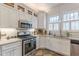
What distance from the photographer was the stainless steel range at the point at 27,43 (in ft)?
5.59

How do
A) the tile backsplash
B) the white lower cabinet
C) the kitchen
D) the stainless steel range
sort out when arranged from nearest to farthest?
the white lower cabinet
the kitchen
the stainless steel range
the tile backsplash

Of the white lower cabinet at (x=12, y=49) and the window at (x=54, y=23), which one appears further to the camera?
the window at (x=54, y=23)

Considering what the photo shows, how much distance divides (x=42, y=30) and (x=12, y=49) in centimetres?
63

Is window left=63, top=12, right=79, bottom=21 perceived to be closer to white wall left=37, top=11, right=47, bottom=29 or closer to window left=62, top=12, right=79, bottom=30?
window left=62, top=12, right=79, bottom=30

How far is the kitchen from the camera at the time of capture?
1.58 m

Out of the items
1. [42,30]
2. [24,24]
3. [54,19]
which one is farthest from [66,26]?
[24,24]

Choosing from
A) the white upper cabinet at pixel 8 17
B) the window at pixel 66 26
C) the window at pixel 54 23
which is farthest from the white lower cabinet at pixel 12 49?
the window at pixel 66 26

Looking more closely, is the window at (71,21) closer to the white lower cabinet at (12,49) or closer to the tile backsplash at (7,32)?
the white lower cabinet at (12,49)

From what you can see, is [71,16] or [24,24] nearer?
[71,16]

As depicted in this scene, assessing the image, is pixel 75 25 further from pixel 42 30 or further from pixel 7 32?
pixel 7 32

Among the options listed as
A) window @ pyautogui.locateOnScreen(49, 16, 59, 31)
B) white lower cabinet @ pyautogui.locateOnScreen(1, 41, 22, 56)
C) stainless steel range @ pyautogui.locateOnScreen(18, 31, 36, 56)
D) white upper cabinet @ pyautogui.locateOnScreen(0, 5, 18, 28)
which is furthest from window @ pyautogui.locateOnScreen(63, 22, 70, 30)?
white upper cabinet @ pyautogui.locateOnScreen(0, 5, 18, 28)

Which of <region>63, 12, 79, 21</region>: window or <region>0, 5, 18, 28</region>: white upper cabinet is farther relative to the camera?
<region>0, 5, 18, 28</region>: white upper cabinet

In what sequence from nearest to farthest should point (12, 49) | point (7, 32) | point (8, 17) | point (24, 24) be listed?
point (12, 49), point (24, 24), point (8, 17), point (7, 32)

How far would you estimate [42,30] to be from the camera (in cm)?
163
